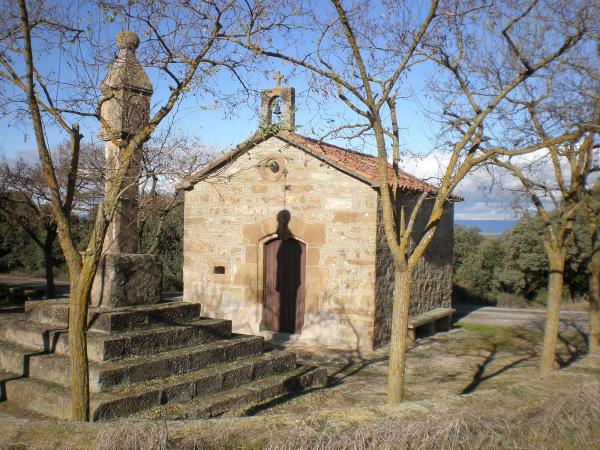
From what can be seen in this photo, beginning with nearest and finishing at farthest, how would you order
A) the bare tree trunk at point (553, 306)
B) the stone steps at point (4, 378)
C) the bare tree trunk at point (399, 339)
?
the bare tree trunk at point (399, 339) → the stone steps at point (4, 378) → the bare tree trunk at point (553, 306)

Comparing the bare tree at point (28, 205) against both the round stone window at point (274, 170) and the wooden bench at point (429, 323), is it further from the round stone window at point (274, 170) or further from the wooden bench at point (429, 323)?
the wooden bench at point (429, 323)

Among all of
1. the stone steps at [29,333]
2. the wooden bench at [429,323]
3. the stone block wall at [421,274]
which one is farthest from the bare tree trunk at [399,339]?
the wooden bench at [429,323]

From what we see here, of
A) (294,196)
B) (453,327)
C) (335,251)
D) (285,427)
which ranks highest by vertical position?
(294,196)

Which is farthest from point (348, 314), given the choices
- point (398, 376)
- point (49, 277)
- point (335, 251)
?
point (49, 277)

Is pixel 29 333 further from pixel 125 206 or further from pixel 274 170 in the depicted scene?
pixel 274 170

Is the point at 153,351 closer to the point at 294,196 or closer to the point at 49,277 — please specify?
the point at 294,196

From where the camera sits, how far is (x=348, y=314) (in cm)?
1084

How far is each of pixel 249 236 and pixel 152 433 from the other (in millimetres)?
9494

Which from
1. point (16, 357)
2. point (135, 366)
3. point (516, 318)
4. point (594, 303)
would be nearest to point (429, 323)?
point (516, 318)

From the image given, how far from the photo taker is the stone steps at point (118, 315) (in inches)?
249

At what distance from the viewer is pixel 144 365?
6.00 m

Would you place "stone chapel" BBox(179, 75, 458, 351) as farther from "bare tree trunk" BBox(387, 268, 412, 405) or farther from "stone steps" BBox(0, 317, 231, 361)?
"bare tree trunk" BBox(387, 268, 412, 405)

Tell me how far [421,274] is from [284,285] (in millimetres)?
3096

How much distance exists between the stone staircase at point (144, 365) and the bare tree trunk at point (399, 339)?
77.5 inches
